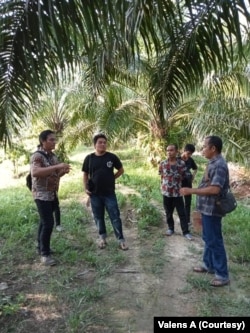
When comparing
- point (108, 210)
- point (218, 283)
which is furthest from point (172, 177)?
point (218, 283)

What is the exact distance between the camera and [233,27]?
2918 mm

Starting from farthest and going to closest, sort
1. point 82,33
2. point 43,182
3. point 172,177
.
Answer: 1. point 172,177
2. point 43,182
3. point 82,33

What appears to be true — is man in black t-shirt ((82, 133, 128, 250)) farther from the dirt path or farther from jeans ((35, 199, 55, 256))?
jeans ((35, 199, 55, 256))

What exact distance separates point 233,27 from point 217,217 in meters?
2.04

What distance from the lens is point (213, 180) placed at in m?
4.03

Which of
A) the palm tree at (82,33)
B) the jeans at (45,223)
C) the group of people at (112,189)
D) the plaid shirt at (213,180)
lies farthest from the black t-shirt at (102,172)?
the palm tree at (82,33)

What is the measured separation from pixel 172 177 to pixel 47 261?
2.10 meters

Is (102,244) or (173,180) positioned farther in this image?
(173,180)

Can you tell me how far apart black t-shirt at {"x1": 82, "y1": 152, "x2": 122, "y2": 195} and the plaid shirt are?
1.41 meters

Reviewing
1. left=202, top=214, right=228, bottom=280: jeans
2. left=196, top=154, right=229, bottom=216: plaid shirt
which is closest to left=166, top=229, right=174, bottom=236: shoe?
left=202, top=214, right=228, bottom=280: jeans

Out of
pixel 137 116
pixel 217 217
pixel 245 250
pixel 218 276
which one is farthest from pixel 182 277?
pixel 137 116

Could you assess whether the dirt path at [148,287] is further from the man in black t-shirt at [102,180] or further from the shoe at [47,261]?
the shoe at [47,261]

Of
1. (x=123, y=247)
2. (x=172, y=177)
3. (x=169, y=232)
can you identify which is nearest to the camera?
(x=123, y=247)

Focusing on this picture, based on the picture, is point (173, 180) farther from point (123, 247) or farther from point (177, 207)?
point (123, 247)
